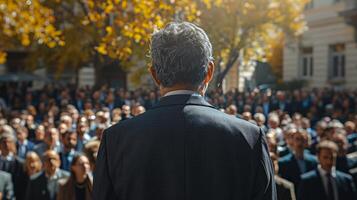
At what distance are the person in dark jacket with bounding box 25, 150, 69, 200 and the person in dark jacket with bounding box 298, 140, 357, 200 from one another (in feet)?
9.24

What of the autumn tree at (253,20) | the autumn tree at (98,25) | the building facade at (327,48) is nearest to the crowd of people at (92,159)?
the autumn tree at (98,25)

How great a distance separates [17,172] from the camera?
789 cm

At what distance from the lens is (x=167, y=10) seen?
33.0ft

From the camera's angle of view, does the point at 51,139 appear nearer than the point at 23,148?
Yes

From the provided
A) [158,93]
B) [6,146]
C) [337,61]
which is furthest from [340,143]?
[337,61]

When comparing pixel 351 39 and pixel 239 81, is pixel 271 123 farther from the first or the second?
pixel 351 39

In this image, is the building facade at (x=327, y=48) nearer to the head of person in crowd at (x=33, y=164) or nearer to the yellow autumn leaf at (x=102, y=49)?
the yellow autumn leaf at (x=102, y=49)

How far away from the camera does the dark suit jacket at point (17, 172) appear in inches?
→ 307

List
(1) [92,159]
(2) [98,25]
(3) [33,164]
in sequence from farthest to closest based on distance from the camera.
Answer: (2) [98,25], (3) [33,164], (1) [92,159]

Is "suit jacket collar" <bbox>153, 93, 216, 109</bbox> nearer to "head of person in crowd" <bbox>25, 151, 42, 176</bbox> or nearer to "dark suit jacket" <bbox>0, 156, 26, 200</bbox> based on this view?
"head of person in crowd" <bbox>25, 151, 42, 176</bbox>

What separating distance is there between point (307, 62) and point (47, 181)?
24328 millimetres

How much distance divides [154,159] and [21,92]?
20.5 meters

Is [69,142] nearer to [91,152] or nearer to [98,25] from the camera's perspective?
[91,152]

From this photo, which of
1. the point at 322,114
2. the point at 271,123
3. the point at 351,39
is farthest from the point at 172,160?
the point at 351,39
